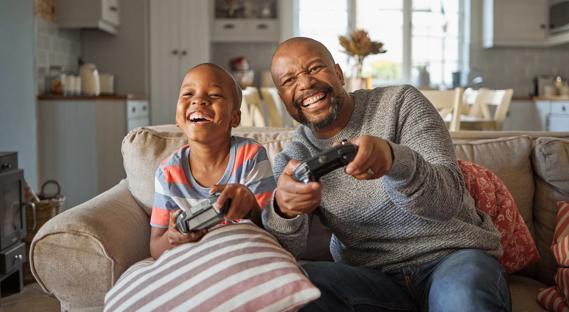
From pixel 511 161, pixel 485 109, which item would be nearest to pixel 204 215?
pixel 511 161

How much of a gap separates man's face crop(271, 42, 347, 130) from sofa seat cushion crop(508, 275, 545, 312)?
60 centimetres

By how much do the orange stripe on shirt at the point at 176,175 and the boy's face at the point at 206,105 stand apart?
0.08 m

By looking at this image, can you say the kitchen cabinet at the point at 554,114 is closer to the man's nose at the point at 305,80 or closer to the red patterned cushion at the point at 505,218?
the red patterned cushion at the point at 505,218

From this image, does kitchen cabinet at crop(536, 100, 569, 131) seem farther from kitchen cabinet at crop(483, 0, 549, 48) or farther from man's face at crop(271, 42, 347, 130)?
man's face at crop(271, 42, 347, 130)

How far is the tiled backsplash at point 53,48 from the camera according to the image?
4.70 metres

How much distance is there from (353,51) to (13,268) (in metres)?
2.32

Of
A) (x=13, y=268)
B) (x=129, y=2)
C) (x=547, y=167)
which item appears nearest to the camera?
(x=547, y=167)

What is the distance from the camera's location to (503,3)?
6.43 metres

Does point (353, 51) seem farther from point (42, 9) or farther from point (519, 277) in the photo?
point (519, 277)

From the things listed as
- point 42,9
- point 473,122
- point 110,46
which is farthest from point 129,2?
point 473,122

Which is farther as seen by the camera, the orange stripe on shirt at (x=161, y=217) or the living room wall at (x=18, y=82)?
the living room wall at (x=18, y=82)

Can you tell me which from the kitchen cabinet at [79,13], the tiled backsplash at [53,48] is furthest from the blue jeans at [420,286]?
the kitchen cabinet at [79,13]

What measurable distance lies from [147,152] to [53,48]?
3497 millimetres

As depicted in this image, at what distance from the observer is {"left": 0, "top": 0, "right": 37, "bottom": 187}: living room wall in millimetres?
4465
